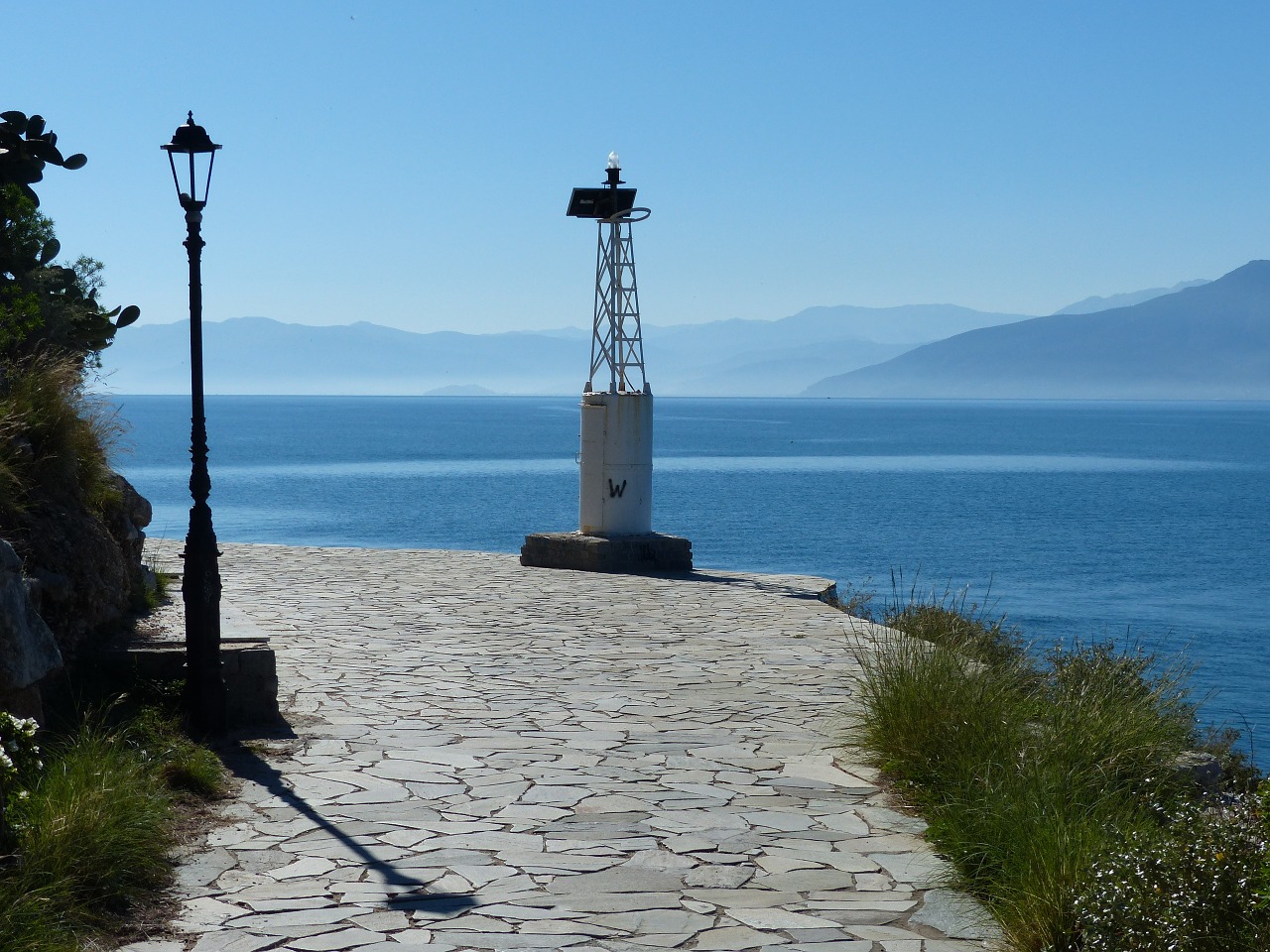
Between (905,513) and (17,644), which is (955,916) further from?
(905,513)

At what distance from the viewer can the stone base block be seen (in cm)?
784

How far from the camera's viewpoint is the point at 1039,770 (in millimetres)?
5691

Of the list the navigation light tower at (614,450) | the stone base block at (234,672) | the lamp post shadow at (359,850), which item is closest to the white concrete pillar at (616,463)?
the navigation light tower at (614,450)

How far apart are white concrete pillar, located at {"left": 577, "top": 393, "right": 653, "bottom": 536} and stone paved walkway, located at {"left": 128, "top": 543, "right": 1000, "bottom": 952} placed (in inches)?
206

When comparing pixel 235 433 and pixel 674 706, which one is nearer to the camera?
pixel 674 706

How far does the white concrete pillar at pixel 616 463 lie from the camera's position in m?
16.9

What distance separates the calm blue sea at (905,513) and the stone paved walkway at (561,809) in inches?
101

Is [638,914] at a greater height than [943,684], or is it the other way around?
[943,684]

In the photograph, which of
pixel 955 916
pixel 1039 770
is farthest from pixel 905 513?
pixel 955 916

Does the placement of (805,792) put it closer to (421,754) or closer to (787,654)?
(421,754)

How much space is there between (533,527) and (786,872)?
41.1m

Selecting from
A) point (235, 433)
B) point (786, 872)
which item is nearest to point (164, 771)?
Result: point (786, 872)

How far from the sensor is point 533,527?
152 feet

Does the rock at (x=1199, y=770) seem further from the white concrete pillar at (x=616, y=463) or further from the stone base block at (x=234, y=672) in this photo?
the white concrete pillar at (x=616, y=463)
